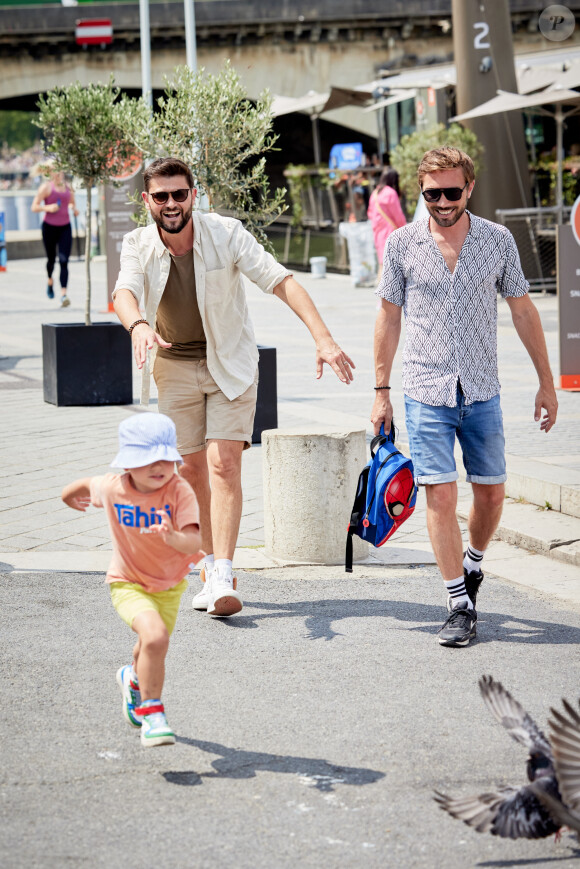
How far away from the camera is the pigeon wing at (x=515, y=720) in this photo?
11.1 feet

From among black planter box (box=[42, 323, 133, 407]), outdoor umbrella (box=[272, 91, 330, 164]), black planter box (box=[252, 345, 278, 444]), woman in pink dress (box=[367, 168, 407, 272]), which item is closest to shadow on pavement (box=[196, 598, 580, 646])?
black planter box (box=[252, 345, 278, 444])

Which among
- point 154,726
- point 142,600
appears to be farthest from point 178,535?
point 154,726

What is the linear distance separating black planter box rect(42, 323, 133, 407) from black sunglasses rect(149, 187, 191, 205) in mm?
5853

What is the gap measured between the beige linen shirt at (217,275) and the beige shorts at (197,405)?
0.25 feet

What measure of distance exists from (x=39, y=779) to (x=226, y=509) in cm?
197

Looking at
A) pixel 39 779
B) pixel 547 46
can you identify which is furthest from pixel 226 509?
pixel 547 46

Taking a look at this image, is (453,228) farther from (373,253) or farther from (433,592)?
(373,253)

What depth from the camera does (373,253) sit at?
74.2ft

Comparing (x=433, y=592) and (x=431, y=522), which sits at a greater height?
(x=431, y=522)

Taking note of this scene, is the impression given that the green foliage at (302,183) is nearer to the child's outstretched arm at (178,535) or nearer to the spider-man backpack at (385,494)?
the spider-man backpack at (385,494)

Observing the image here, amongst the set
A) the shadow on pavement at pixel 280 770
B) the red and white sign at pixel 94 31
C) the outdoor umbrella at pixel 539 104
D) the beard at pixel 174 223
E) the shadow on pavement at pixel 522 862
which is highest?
the red and white sign at pixel 94 31

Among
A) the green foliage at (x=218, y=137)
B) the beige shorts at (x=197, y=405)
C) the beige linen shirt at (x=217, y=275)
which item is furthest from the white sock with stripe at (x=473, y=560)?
the green foliage at (x=218, y=137)

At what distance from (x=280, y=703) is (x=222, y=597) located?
101 cm

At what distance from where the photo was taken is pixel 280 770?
388cm
